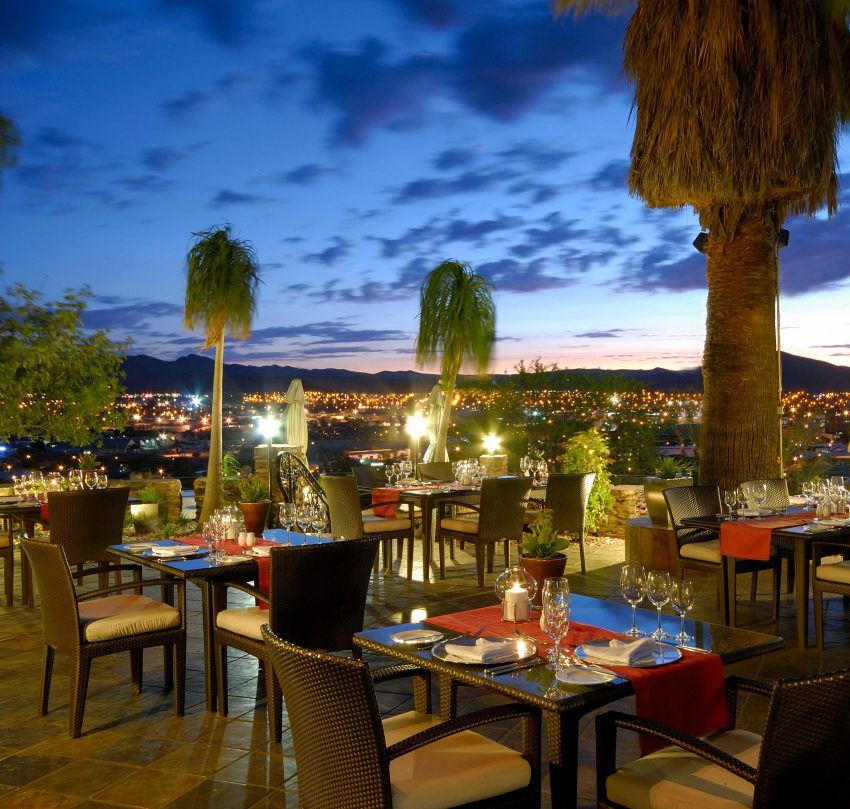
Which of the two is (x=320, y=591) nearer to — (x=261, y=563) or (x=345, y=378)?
(x=261, y=563)

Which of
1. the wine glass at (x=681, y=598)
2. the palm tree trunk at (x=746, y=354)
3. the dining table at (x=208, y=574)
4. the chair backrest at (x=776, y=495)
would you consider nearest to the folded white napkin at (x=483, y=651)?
the wine glass at (x=681, y=598)

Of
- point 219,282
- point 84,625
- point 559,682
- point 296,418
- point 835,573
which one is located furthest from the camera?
point 296,418

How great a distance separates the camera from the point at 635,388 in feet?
54.2

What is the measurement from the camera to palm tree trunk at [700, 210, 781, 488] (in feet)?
24.4

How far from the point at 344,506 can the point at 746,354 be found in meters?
3.75

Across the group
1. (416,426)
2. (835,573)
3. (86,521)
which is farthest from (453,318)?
(835,573)

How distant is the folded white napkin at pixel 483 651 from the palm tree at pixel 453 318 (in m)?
7.97

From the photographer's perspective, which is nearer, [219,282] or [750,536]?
[750,536]

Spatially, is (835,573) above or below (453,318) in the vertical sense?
below

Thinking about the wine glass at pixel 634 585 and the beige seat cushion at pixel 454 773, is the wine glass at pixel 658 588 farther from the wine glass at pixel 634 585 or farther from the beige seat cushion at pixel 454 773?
the beige seat cushion at pixel 454 773

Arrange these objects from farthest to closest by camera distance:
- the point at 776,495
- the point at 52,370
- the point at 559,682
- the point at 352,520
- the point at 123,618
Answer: the point at 52,370 → the point at 352,520 → the point at 776,495 → the point at 123,618 → the point at 559,682

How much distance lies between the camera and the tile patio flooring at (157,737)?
321 centimetres

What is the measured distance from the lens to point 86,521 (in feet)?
19.7

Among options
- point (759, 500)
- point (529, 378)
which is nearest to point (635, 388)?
point (529, 378)
